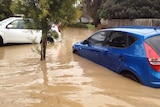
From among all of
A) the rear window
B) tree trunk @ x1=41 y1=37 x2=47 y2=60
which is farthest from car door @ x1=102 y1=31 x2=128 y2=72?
tree trunk @ x1=41 y1=37 x2=47 y2=60

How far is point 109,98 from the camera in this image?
5.63 meters

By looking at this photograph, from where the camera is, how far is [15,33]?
13.9 m

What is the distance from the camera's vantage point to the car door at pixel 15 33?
1376cm

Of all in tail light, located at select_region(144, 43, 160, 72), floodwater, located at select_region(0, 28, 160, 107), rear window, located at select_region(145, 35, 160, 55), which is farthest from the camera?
rear window, located at select_region(145, 35, 160, 55)

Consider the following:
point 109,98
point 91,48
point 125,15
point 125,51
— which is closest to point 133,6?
point 125,15

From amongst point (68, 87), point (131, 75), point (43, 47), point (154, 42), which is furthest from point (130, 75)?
point (43, 47)

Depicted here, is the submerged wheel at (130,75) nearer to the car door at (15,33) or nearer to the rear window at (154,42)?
the rear window at (154,42)

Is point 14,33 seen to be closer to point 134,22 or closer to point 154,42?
point 154,42

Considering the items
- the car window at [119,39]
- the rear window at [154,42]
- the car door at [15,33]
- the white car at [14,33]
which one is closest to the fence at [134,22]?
the white car at [14,33]

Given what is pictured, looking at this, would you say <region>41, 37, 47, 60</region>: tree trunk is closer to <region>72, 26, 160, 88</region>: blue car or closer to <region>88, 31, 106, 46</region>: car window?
<region>88, 31, 106, 46</region>: car window

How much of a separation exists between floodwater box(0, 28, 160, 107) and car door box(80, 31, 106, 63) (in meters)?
0.23

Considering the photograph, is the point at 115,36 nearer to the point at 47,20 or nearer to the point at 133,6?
Answer: the point at 47,20

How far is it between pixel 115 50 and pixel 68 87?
5.71 ft

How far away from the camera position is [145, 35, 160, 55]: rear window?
253 inches
